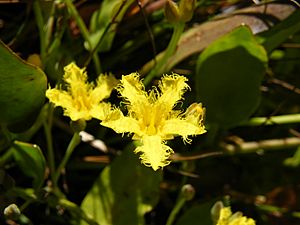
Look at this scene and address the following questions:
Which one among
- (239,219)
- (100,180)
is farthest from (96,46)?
(239,219)

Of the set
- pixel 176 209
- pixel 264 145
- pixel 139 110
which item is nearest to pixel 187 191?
pixel 176 209

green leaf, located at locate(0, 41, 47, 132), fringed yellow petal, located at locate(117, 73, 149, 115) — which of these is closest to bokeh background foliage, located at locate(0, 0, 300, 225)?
green leaf, located at locate(0, 41, 47, 132)

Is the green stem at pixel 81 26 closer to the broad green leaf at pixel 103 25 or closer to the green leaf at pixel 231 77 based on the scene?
the broad green leaf at pixel 103 25

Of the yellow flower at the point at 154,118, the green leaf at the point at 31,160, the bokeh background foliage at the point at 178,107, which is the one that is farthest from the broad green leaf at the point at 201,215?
the green leaf at the point at 31,160

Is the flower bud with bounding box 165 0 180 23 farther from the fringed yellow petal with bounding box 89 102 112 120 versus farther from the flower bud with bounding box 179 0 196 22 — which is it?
the fringed yellow petal with bounding box 89 102 112 120

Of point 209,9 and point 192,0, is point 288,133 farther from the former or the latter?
point 192,0

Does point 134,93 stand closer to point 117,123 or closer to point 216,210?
point 117,123
